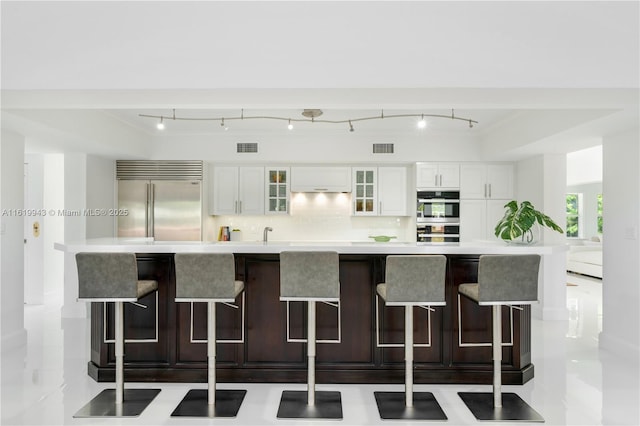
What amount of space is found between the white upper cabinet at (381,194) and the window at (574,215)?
7.87 meters

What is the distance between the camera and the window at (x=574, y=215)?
11898 mm

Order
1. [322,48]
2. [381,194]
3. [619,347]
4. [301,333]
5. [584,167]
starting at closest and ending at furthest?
[322,48]
[301,333]
[619,347]
[381,194]
[584,167]

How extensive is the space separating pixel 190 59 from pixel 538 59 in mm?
2455

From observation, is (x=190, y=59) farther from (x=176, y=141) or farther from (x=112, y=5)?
(x=176, y=141)

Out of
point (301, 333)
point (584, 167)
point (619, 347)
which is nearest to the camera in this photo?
point (301, 333)

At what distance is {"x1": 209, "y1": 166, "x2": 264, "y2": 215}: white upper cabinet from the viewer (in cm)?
672

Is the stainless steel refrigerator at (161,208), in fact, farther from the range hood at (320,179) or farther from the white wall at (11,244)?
the white wall at (11,244)

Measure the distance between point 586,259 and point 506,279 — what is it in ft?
25.4

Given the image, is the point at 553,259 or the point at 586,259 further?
the point at 586,259

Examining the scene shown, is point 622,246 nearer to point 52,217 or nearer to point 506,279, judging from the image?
point 506,279

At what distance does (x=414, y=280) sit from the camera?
9.81ft

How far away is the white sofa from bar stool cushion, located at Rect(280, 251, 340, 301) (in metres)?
8.07

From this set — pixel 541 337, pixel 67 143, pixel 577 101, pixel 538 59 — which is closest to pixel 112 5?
pixel 67 143

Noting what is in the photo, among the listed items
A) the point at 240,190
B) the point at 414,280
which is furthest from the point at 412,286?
the point at 240,190
